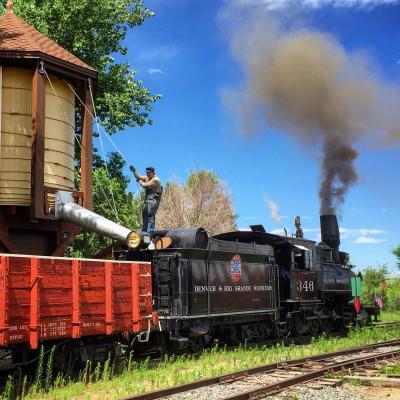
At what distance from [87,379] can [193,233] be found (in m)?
4.24

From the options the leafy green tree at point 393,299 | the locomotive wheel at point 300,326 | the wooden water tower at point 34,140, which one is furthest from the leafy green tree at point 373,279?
the wooden water tower at point 34,140

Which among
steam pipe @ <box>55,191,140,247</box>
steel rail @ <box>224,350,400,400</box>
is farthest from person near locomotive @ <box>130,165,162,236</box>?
steel rail @ <box>224,350,400,400</box>

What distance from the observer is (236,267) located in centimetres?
1436

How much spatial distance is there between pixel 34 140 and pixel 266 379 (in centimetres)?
741

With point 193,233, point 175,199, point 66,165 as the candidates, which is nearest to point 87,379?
point 193,233

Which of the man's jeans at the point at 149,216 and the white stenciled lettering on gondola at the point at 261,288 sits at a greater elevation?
the man's jeans at the point at 149,216

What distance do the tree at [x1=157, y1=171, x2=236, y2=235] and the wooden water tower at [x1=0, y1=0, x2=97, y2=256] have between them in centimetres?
3244

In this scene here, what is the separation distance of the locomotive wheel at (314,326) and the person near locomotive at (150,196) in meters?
8.22

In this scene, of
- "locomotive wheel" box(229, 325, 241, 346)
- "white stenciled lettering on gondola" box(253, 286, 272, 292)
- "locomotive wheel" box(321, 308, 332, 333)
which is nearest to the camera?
"locomotive wheel" box(229, 325, 241, 346)

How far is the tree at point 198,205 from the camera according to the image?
46.7m

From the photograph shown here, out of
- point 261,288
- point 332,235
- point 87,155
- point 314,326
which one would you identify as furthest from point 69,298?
point 332,235

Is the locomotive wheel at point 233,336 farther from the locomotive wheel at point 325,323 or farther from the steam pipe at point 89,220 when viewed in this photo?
the locomotive wheel at point 325,323

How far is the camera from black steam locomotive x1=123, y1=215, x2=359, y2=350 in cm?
1223

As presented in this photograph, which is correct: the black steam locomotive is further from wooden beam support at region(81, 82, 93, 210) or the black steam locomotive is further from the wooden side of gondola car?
wooden beam support at region(81, 82, 93, 210)
